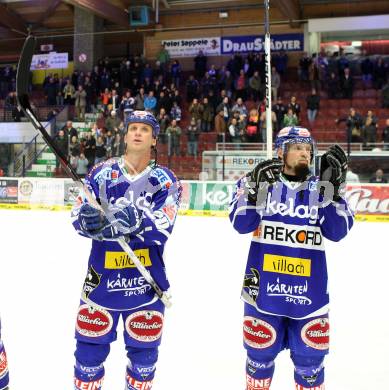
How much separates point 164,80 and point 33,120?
54.8 ft

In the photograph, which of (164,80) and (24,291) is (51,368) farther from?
(164,80)

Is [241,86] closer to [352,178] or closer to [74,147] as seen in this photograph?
[74,147]

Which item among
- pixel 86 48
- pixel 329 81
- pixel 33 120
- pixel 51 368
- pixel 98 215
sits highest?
pixel 86 48

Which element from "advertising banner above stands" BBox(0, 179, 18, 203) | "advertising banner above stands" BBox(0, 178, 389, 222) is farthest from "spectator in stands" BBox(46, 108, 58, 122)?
"advertising banner above stands" BBox(0, 178, 389, 222)

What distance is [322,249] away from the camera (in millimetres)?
2434

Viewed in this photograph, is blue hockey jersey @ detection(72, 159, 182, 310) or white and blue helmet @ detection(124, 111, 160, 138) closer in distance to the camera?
blue hockey jersey @ detection(72, 159, 182, 310)

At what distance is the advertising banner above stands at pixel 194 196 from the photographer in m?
10.6

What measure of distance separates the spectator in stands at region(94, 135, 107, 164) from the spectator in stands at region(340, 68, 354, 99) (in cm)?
803

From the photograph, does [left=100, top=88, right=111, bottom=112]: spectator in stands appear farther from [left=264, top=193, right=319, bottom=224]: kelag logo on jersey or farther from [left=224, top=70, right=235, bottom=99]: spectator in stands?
[left=264, top=193, right=319, bottom=224]: kelag logo on jersey

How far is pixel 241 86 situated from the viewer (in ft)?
54.6

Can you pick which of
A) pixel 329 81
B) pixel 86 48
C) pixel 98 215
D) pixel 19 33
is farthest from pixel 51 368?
pixel 19 33

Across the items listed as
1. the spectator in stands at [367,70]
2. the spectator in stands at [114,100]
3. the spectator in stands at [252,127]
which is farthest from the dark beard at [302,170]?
the spectator in stands at [367,70]

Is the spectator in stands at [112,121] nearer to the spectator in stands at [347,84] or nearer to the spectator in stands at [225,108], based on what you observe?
the spectator in stands at [225,108]

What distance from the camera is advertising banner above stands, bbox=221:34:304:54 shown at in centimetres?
1911
